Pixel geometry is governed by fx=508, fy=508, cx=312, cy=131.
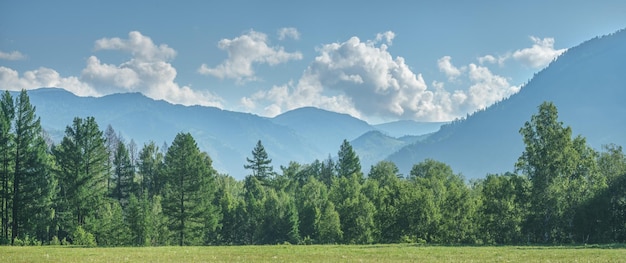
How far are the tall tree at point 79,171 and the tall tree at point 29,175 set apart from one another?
9.40 ft

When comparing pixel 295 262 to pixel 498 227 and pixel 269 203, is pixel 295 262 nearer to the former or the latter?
pixel 498 227

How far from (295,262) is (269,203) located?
81761 millimetres

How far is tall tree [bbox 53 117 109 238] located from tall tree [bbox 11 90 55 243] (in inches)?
113

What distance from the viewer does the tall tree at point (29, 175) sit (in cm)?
6706

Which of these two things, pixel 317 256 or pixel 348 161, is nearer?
pixel 317 256

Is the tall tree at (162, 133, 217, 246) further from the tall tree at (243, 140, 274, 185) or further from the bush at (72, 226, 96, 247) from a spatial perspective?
the tall tree at (243, 140, 274, 185)

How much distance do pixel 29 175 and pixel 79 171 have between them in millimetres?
6544

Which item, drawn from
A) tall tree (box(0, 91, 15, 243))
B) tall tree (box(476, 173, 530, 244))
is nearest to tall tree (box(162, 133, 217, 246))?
tall tree (box(0, 91, 15, 243))

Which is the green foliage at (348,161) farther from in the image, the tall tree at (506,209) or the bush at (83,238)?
the bush at (83,238)

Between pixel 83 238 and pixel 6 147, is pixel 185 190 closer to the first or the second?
pixel 83 238

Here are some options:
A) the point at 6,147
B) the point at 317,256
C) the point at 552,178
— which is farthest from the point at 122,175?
the point at 552,178

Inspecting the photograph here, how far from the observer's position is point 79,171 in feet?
238

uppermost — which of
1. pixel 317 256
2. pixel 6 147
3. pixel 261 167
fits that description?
pixel 261 167

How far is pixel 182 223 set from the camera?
76875 mm
